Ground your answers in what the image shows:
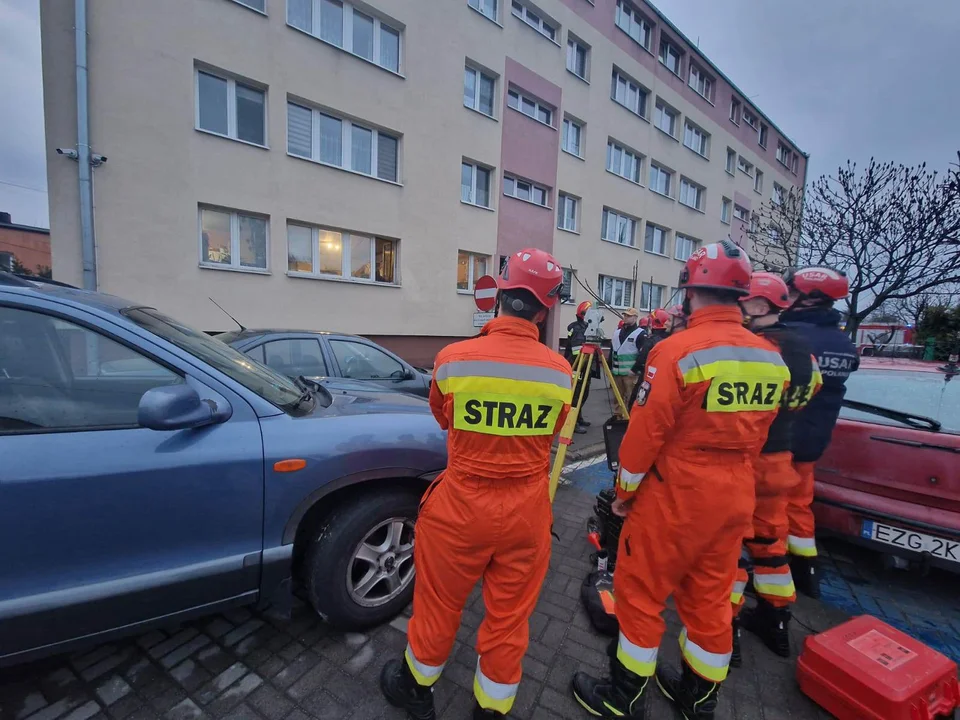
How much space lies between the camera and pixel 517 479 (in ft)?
5.86

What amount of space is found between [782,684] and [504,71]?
602 inches

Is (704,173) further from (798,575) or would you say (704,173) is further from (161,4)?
(798,575)

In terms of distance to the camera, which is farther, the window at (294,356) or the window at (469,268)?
the window at (469,268)

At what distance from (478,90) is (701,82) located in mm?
14948

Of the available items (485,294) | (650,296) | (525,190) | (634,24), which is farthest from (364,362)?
(634,24)

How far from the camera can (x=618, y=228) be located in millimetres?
18016

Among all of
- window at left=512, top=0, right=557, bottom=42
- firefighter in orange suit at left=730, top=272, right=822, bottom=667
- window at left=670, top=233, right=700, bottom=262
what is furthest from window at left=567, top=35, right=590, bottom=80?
firefighter in orange suit at left=730, top=272, right=822, bottom=667

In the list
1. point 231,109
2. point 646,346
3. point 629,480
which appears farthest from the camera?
point 231,109

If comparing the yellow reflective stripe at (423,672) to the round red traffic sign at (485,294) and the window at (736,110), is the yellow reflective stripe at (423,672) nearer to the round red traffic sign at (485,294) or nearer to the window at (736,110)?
the round red traffic sign at (485,294)

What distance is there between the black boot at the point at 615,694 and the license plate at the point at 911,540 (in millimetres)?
1977

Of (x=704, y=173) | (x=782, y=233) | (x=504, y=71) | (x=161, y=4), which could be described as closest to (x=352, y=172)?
(x=161, y=4)

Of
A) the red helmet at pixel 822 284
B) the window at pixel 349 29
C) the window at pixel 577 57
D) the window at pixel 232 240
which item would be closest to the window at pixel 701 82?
the window at pixel 577 57

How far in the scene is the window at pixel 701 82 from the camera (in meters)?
20.9

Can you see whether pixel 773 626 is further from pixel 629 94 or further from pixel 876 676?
pixel 629 94
